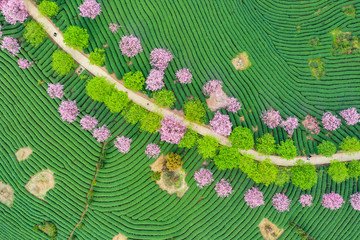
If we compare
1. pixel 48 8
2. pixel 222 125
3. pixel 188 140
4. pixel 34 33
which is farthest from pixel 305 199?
pixel 48 8

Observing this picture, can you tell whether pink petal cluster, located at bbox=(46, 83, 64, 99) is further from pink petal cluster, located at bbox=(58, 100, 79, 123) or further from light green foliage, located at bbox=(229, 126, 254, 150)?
light green foliage, located at bbox=(229, 126, 254, 150)

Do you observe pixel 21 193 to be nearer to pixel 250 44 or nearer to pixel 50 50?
pixel 50 50

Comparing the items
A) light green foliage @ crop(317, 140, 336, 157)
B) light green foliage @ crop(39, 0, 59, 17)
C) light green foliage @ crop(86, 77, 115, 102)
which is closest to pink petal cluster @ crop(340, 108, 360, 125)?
light green foliage @ crop(317, 140, 336, 157)

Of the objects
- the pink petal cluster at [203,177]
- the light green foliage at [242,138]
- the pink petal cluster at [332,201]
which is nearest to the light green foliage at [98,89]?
the pink petal cluster at [203,177]

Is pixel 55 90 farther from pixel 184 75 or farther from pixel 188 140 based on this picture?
pixel 188 140

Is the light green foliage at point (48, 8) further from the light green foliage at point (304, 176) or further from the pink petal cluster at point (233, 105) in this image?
the light green foliage at point (304, 176)
